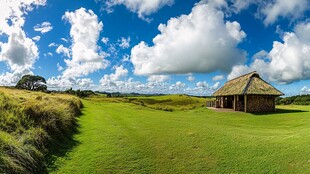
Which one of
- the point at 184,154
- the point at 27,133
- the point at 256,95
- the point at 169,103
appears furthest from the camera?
the point at 169,103

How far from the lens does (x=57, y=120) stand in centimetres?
1123

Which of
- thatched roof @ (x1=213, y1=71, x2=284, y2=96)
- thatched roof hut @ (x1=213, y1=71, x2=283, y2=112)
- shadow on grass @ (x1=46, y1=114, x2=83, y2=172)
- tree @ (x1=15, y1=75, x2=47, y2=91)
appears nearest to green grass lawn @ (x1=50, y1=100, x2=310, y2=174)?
shadow on grass @ (x1=46, y1=114, x2=83, y2=172)

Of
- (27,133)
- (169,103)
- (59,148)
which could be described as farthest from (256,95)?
(169,103)

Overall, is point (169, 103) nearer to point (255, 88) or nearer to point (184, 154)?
point (255, 88)

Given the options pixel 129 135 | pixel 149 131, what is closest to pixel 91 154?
pixel 129 135

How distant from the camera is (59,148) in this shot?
930cm

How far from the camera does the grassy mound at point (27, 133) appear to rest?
6460mm

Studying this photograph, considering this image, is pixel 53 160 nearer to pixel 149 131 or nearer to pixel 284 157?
pixel 149 131

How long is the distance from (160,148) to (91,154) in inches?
107

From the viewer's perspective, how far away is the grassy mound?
6.46 m

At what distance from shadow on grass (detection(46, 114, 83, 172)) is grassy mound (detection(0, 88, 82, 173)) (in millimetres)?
145

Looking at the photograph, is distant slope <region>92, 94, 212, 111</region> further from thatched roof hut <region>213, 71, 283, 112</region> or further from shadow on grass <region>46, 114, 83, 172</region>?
shadow on grass <region>46, 114, 83, 172</region>

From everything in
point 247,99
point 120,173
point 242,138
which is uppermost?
point 247,99

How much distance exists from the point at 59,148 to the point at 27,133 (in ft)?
4.61
